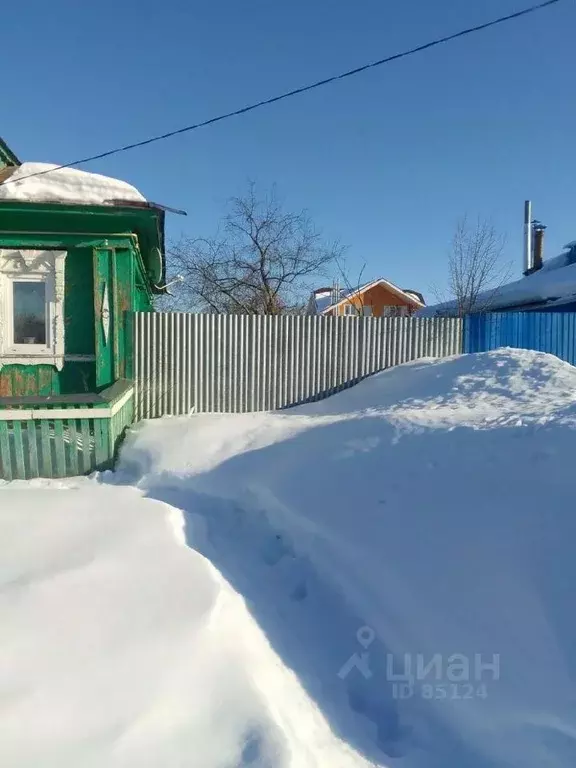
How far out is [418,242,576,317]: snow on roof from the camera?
1399 centimetres

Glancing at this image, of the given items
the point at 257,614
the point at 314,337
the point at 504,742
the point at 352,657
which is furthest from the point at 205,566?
the point at 314,337

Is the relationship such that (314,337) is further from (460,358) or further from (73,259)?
(73,259)

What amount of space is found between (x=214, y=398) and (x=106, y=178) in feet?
10.6

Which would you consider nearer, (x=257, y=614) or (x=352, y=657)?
(x=352, y=657)

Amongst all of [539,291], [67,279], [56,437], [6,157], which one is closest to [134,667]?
[56,437]

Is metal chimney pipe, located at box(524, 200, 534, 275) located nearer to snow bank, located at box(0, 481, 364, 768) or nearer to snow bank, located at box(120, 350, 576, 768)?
snow bank, located at box(120, 350, 576, 768)

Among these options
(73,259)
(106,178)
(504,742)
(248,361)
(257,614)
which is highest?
(106,178)

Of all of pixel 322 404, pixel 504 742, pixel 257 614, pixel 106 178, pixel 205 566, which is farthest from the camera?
pixel 322 404

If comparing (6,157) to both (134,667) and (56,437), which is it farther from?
(134,667)

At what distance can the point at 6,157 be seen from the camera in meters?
8.49

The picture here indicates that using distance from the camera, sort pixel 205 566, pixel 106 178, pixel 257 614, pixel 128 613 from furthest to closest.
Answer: pixel 106 178
pixel 205 566
pixel 257 614
pixel 128 613

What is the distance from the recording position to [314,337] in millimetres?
7879

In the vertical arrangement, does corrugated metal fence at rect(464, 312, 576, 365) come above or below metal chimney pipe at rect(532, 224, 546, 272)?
below

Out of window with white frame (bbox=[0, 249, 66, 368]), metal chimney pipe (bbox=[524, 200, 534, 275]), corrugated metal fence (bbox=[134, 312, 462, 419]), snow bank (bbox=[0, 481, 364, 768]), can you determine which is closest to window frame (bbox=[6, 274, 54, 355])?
window with white frame (bbox=[0, 249, 66, 368])
